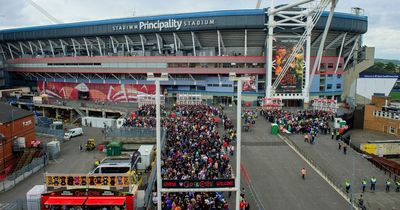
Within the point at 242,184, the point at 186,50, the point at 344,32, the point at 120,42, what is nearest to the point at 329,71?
the point at 344,32

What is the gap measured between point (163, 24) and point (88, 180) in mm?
44462

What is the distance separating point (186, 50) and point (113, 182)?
1836 inches

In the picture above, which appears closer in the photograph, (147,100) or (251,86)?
(147,100)

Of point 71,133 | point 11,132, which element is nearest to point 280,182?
point 11,132

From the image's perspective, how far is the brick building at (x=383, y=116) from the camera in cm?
3736

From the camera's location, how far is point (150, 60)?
197ft

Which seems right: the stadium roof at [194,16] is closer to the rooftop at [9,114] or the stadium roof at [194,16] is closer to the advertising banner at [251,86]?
the advertising banner at [251,86]

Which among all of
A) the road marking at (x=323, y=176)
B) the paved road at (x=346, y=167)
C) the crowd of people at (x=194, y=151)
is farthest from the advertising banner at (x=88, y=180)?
the paved road at (x=346, y=167)

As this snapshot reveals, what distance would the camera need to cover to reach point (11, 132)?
29.6 m

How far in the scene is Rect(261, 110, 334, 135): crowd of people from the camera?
34.6 meters

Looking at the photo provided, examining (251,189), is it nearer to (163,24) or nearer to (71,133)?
(71,133)

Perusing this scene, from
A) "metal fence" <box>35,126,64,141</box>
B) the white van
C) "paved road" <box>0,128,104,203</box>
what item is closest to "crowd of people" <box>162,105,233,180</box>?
"paved road" <box>0,128,104,203</box>

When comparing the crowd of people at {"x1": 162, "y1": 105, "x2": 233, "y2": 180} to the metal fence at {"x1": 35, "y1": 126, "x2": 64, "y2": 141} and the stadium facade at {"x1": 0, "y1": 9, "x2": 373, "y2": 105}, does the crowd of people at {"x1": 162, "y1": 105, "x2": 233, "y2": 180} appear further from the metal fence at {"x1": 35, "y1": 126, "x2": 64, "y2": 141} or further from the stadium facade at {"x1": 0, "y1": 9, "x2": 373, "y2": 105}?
the stadium facade at {"x1": 0, "y1": 9, "x2": 373, "y2": 105}

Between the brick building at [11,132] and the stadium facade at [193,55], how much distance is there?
2960 cm
